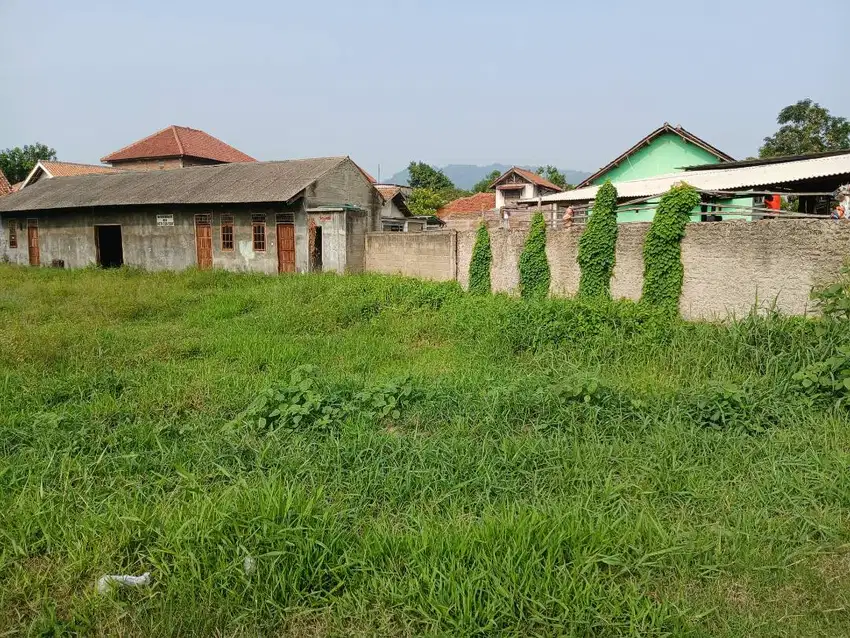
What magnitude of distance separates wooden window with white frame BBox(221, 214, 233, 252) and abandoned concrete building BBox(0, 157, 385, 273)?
0.03m

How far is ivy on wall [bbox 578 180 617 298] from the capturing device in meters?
9.84

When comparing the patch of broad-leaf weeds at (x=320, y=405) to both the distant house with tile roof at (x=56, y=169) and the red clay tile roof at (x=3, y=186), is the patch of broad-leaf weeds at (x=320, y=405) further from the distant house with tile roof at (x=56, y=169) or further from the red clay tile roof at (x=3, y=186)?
the distant house with tile roof at (x=56, y=169)

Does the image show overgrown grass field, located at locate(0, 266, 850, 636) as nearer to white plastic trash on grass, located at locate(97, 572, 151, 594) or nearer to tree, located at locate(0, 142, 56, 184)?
white plastic trash on grass, located at locate(97, 572, 151, 594)

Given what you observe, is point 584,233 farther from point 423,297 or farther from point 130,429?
point 130,429

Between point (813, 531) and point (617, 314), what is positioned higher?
point (617, 314)

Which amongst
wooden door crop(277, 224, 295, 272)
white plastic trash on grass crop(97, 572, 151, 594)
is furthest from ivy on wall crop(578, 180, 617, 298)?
wooden door crop(277, 224, 295, 272)

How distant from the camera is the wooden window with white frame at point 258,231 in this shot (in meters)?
17.6

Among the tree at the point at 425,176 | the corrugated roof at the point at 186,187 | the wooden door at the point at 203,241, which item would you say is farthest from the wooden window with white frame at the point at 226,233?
the tree at the point at 425,176

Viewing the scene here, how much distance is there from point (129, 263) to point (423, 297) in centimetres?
1296

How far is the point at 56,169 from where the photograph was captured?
106 feet

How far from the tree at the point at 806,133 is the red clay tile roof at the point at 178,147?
32.1 m

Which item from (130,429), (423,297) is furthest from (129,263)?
(130,429)

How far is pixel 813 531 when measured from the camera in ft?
11.5

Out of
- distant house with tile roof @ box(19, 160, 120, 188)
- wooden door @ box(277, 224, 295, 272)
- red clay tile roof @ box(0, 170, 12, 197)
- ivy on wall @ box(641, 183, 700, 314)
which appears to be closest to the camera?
ivy on wall @ box(641, 183, 700, 314)
